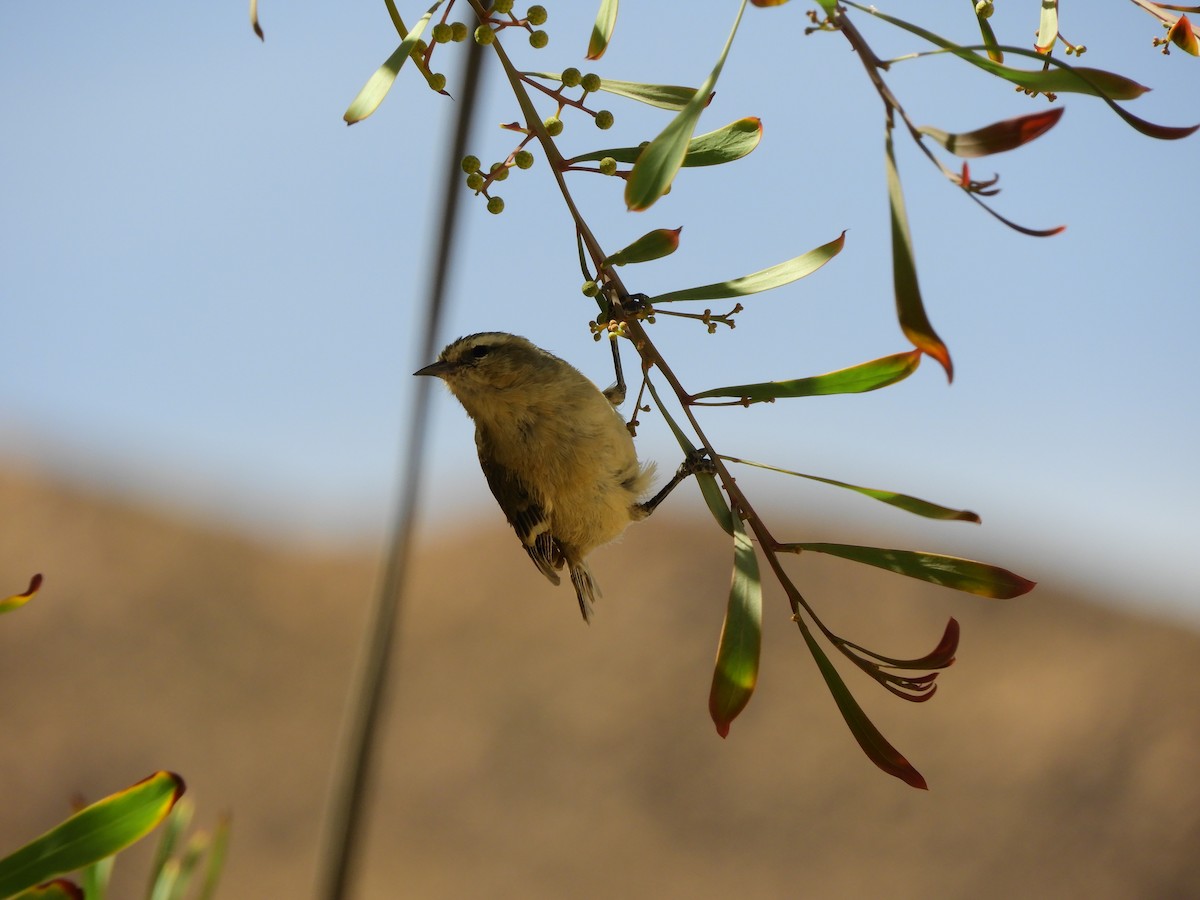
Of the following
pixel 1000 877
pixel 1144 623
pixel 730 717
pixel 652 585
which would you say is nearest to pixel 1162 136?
pixel 730 717

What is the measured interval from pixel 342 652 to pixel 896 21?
1256cm

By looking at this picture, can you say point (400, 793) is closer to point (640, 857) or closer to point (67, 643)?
point (640, 857)

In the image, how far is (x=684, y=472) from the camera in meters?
2.42

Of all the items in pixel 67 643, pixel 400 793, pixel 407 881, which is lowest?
pixel 407 881

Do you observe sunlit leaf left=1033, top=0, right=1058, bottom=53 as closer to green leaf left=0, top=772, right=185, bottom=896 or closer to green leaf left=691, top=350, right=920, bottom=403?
green leaf left=691, top=350, right=920, bottom=403

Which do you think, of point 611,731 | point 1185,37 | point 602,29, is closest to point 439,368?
point 602,29

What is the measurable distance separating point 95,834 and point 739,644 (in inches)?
36.5

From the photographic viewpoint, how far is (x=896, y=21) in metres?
1.21

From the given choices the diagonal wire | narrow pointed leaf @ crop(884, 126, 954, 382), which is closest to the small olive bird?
the diagonal wire

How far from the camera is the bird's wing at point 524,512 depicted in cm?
310

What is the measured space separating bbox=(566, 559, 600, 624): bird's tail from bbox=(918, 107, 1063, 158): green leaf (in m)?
2.17

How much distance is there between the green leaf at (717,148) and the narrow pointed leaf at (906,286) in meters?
0.42

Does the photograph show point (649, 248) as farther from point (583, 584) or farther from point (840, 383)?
point (583, 584)

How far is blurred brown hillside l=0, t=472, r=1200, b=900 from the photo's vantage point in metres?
10.2
